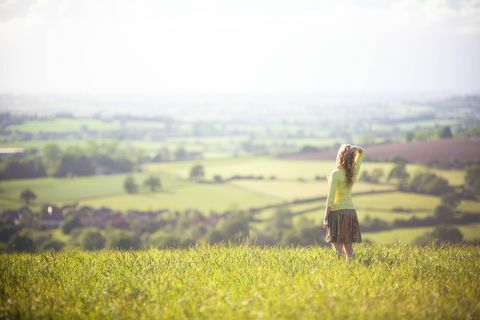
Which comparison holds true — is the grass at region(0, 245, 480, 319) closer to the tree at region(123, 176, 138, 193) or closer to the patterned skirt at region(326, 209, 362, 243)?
the patterned skirt at region(326, 209, 362, 243)

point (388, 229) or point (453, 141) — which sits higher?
point (453, 141)

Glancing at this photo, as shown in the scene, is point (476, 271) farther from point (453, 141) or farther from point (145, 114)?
point (145, 114)

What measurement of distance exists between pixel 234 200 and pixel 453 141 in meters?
24.2

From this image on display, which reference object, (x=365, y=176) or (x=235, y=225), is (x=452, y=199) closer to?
(x=365, y=176)

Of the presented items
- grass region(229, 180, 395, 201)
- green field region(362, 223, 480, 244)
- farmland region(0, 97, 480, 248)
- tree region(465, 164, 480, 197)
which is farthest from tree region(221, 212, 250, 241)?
tree region(465, 164, 480, 197)

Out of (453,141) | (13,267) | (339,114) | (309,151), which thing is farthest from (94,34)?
(13,267)

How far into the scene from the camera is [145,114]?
143 metres

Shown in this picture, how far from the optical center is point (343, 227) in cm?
770

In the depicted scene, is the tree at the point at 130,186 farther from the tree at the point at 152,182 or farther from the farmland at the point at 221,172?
the tree at the point at 152,182

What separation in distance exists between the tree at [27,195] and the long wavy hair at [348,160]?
5842 cm

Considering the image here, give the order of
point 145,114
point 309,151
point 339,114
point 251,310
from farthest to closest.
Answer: point 339,114
point 145,114
point 309,151
point 251,310

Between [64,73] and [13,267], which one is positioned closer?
[13,267]

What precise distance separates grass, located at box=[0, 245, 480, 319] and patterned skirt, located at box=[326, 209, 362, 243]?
317 millimetres

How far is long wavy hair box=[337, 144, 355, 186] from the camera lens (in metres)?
7.81
